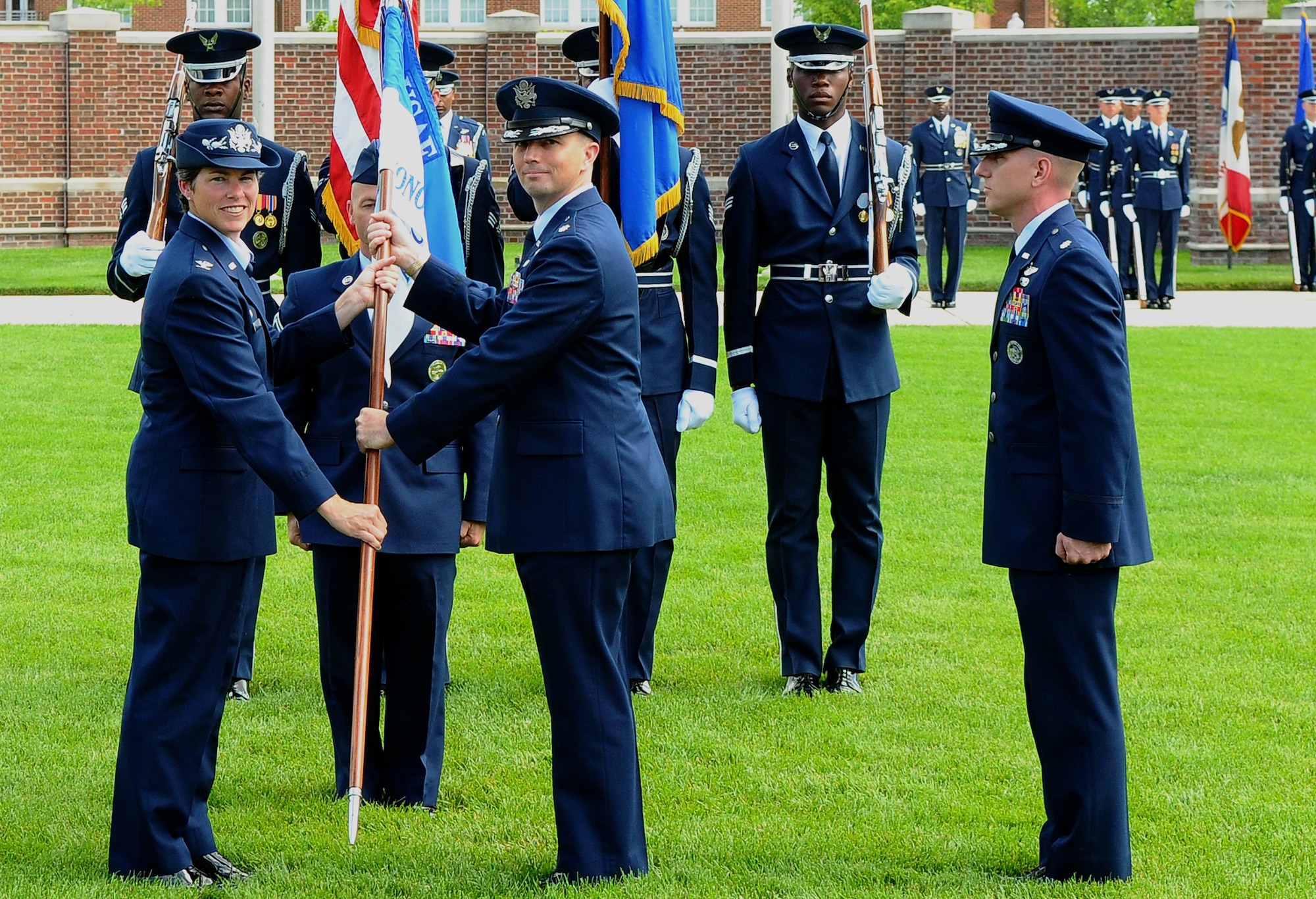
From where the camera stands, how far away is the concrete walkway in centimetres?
1761

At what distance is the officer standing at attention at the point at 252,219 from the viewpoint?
21.5 ft

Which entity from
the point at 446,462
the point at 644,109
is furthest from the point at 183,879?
the point at 644,109

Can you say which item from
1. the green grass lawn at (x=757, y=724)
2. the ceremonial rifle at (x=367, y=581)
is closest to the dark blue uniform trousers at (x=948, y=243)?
the green grass lawn at (x=757, y=724)

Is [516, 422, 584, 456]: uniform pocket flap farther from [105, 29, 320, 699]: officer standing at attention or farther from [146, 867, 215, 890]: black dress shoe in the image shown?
[105, 29, 320, 699]: officer standing at attention

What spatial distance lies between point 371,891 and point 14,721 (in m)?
2.23

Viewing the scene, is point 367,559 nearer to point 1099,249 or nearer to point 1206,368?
point 1099,249

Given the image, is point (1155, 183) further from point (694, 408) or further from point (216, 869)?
point (216, 869)

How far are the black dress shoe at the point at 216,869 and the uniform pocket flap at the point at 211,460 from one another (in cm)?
113

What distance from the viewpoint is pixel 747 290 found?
23.1 feet

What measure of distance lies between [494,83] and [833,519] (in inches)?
862

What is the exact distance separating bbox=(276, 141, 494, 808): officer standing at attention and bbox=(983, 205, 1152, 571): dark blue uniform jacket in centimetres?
181

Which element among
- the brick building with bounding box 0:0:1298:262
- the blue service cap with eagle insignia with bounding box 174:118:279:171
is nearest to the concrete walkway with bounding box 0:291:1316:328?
the brick building with bounding box 0:0:1298:262

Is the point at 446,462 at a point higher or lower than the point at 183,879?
higher

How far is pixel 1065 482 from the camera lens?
184 inches
